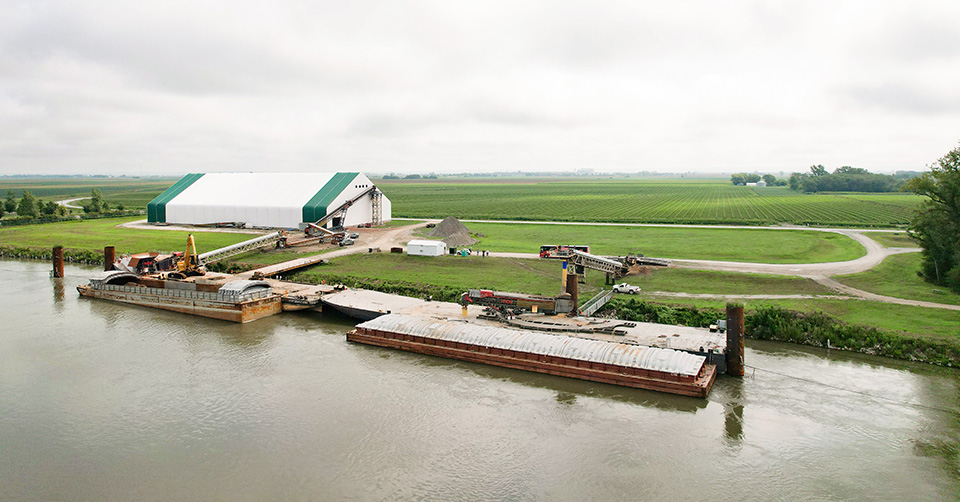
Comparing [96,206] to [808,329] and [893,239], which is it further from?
[893,239]

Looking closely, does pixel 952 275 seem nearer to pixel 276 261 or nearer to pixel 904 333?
pixel 904 333

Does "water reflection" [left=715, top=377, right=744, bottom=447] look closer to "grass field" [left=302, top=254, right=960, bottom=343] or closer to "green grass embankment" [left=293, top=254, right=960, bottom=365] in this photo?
"green grass embankment" [left=293, top=254, right=960, bottom=365]

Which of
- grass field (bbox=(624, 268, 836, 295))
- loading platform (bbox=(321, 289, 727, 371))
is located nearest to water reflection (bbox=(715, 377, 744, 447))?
loading platform (bbox=(321, 289, 727, 371))

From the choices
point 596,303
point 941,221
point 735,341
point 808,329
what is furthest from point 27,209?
point 941,221

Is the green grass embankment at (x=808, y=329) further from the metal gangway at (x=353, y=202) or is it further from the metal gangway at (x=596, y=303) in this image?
the metal gangway at (x=353, y=202)

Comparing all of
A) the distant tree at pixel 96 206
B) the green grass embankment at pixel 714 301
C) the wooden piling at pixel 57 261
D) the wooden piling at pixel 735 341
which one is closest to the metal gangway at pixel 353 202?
the green grass embankment at pixel 714 301

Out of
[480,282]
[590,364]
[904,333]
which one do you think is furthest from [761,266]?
[590,364]
